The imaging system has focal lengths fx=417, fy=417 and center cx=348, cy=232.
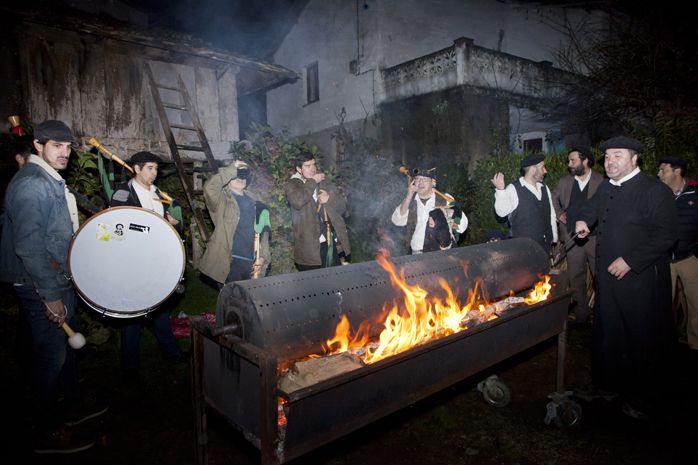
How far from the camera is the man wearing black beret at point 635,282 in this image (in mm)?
4207

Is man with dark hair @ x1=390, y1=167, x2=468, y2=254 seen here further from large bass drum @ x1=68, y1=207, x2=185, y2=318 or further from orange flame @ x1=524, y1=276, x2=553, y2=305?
large bass drum @ x1=68, y1=207, x2=185, y2=318

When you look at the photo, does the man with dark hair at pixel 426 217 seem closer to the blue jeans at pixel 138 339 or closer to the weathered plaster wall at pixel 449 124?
the blue jeans at pixel 138 339

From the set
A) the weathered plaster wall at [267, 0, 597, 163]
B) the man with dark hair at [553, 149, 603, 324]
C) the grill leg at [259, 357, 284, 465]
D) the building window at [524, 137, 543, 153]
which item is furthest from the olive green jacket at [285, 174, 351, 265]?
the building window at [524, 137, 543, 153]

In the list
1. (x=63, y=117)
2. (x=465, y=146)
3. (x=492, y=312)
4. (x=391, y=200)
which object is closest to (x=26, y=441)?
(x=492, y=312)

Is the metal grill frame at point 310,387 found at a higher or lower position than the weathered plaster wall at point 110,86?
lower

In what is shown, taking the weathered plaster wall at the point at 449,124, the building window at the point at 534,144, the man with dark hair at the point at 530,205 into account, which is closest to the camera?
the man with dark hair at the point at 530,205

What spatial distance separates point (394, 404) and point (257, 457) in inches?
67.5

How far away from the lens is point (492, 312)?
14.0 ft

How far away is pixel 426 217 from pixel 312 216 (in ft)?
5.09

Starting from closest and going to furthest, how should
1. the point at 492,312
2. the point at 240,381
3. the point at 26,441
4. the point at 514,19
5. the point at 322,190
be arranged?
the point at 240,381 → the point at 26,441 → the point at 492,312 → the point at 322,190 → the point at 514,19

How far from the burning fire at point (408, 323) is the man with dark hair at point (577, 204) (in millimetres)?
3537

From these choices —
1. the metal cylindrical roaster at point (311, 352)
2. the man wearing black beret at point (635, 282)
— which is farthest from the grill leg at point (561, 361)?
the metal cylindrical roaster at point (311, 352)

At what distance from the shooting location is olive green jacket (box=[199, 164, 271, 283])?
558cm

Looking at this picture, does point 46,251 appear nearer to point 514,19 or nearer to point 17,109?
point 17,109
